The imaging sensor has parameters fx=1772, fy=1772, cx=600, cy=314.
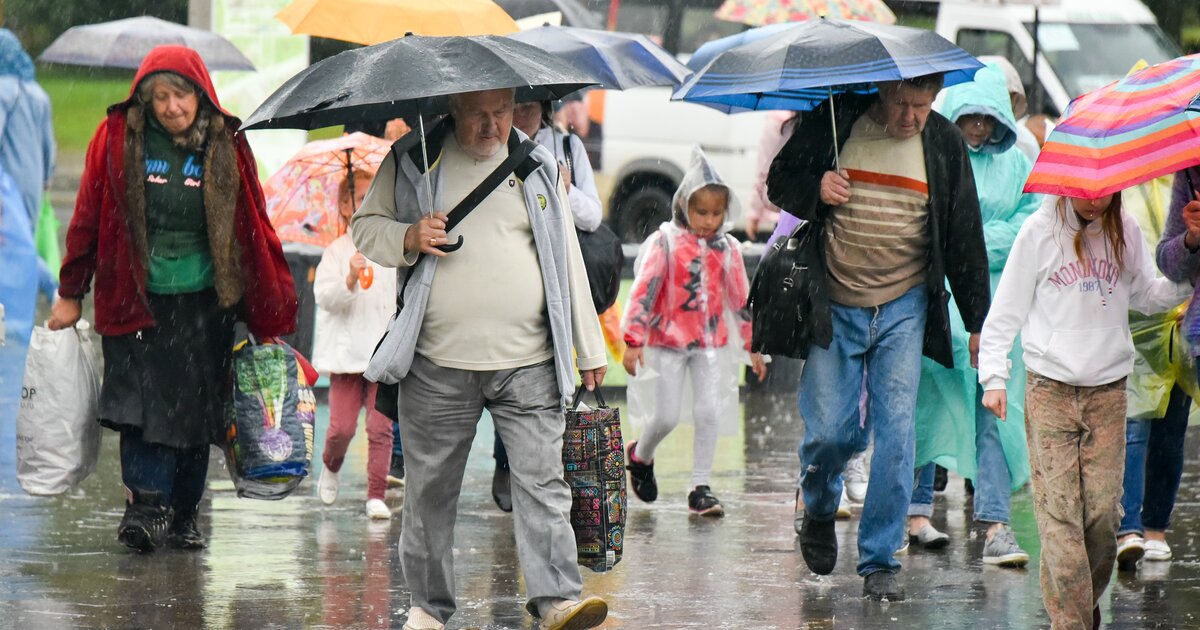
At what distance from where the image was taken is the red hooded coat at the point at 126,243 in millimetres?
7039

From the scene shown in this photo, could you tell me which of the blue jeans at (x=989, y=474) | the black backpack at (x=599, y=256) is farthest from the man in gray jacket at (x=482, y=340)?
the blue jeans at (x=989, y=474)

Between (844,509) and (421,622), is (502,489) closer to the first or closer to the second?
(844,509)

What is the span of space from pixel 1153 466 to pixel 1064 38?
40.7 feet

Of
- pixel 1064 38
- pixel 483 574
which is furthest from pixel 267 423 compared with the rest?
pixel 1064 38

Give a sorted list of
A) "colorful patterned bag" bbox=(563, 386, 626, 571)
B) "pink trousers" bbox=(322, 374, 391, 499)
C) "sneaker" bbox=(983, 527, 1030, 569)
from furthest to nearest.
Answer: "pink trousers" bbox=(322, 374, 391, 499), "sneaker" bbox=(983, 527, 1030, 569), "colorful patterned bag" bbox=(563, 386, 626, 571)

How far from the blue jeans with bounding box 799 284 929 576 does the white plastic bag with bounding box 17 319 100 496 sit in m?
2.93

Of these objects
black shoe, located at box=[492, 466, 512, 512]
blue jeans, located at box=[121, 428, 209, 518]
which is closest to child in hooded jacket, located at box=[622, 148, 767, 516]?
black shoe, located at box=[492, 466, 512, 512]

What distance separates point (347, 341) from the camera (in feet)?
27.5

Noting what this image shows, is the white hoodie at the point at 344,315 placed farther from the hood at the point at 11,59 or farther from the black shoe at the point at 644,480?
the hood at the point at 11,59

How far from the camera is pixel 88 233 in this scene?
7.12m

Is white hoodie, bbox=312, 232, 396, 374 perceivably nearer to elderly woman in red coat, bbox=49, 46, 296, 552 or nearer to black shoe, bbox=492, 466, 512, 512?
black shoe, bbox=492, 466, 512, 512

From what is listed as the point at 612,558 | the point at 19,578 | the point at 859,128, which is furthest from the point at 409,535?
the point at 859,128

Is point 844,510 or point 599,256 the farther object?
point 844,510

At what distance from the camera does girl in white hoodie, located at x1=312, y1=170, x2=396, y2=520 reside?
830cm
